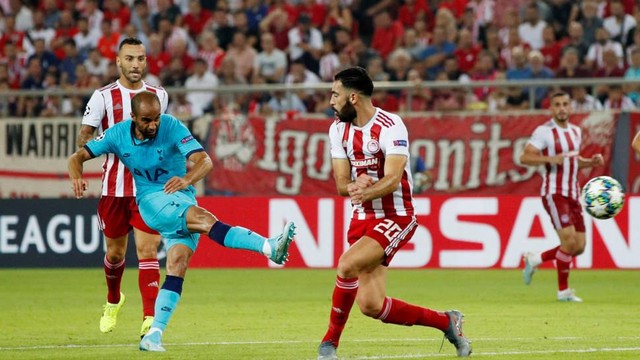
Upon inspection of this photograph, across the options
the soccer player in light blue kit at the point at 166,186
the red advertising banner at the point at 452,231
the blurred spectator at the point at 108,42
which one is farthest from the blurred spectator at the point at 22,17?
the soccer player in light blue kit at the point at 166,186

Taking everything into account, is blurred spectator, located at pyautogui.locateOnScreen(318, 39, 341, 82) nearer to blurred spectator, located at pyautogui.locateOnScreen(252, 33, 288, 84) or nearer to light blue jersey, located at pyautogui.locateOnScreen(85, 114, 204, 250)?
blurred spectator, located at pyautogui.locateOnScreen(252, 33, 288, 84)

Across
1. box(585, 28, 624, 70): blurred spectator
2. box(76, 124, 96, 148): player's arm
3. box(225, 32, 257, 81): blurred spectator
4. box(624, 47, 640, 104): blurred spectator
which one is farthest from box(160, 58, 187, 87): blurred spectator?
box(76, 124, 96, 148): player's arm

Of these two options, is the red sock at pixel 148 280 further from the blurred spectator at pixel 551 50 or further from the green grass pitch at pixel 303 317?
the blurred spectator at pixel 551 50

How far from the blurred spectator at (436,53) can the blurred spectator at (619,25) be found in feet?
8.23

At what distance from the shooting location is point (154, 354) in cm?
938

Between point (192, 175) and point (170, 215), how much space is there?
0.35m

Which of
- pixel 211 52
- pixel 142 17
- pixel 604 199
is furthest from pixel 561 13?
pixel 604 199

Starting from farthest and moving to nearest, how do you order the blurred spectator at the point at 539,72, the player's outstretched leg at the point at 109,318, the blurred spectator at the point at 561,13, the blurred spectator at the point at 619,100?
the blurred spectator at the point at 561,13
the blurred spectator at the point at 539,72
the blurred spectator at the point at 619,100
the player's outstretched leg at the point at 109,318

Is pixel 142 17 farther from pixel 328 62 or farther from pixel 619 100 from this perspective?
pixel 619 100

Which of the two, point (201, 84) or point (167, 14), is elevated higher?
point (167, 14)

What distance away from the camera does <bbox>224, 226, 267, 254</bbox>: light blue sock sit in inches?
362

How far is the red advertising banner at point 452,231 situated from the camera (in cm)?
1839

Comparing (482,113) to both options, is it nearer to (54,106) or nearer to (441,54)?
(441,54)

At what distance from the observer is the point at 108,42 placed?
23.5m
